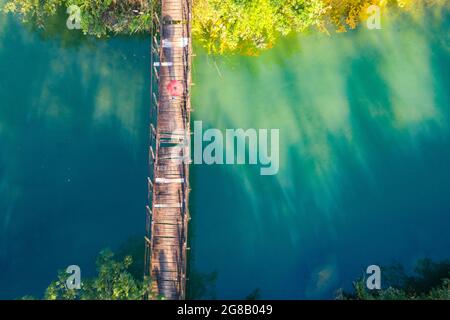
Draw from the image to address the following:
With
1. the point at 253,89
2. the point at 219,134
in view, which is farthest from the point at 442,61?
the point at 219,134

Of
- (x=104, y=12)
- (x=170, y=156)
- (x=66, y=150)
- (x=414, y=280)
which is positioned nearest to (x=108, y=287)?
(x=170, y=156)

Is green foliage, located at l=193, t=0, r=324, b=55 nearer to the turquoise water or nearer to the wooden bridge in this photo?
the turquoise water

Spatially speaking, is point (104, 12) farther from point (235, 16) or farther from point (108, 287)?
point (108, 287)

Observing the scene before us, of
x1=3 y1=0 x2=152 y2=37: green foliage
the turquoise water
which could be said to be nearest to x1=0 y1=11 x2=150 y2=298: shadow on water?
the turquoise water

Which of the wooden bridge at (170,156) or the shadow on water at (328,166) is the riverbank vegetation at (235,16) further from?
the wooden bridge at (170,156)

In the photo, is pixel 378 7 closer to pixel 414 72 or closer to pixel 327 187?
pixel 414 72
